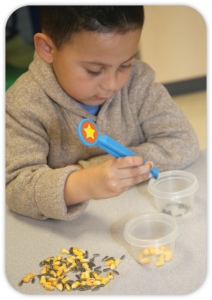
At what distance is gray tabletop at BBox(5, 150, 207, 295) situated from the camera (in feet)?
1.80

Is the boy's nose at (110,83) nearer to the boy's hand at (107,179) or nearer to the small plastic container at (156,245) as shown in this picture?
the boy's hand at (107,179)

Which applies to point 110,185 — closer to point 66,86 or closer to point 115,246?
point 115,246

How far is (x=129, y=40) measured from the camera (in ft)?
2.15

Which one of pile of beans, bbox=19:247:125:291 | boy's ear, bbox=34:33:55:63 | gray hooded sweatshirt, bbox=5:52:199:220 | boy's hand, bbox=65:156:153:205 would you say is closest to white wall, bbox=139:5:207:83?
gray hooded sweatshirt, bbox=5:52:199:220

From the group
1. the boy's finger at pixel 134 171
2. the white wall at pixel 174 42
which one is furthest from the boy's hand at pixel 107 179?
the white wall at pixel 174 42

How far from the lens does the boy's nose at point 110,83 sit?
678mm

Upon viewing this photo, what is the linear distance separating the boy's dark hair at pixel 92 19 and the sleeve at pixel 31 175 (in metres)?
0.23

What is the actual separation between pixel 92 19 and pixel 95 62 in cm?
8

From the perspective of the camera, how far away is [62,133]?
88 centimetres

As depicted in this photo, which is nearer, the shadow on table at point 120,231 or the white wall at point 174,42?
the shadow on table at point 120,231

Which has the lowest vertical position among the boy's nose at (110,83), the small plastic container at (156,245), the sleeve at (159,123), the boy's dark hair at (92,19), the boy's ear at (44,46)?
the small plastic container at (156,245)

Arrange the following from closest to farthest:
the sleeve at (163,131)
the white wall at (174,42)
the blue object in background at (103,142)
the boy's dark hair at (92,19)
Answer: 1. the blue object in background at (103,142)
2. the boy's dark hair at (92,19)
3. the sleeve at (163,131)
4. the white wall at (174,42)

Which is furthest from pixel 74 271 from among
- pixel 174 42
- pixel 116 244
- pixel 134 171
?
pixel 174 42

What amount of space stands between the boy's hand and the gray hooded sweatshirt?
2cm
